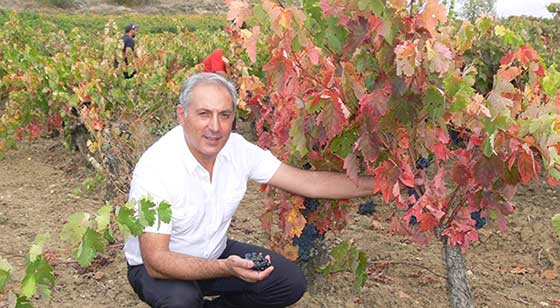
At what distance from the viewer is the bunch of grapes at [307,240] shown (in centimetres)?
339

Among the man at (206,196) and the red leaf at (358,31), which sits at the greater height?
the red leaf at (358,31)

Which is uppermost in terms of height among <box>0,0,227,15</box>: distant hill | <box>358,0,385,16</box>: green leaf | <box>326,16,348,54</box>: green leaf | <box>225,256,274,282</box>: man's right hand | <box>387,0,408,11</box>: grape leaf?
<box>0,0,227,15</box>: distant hill

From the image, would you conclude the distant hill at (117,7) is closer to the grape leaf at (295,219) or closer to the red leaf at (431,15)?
the grape leaf at (295,219)

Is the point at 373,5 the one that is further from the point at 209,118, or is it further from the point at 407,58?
the point at 209,118

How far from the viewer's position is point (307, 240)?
3.43m

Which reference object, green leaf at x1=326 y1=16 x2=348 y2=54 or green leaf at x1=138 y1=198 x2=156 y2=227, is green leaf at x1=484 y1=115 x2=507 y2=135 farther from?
green leaf at x1=138 y1=198 x2=156 y2=227

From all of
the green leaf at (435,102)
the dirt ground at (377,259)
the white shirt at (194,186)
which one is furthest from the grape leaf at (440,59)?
the white shirt at (194,186)

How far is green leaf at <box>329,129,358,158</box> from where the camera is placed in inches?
98.8

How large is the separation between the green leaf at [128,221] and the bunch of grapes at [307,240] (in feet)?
4.00

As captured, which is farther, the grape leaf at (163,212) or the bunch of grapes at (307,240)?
the bunch of grapes at (307,240)

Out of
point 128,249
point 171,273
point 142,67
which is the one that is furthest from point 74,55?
point 171,273

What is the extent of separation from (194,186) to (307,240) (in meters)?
0.85

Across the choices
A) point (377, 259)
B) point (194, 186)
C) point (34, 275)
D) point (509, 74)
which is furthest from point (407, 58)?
point (377, 259)

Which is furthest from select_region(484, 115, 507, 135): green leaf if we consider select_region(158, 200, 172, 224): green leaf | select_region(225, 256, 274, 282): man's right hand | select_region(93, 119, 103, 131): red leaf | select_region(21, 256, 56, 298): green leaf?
select_region(93, 119, 103, 131): red leaf
